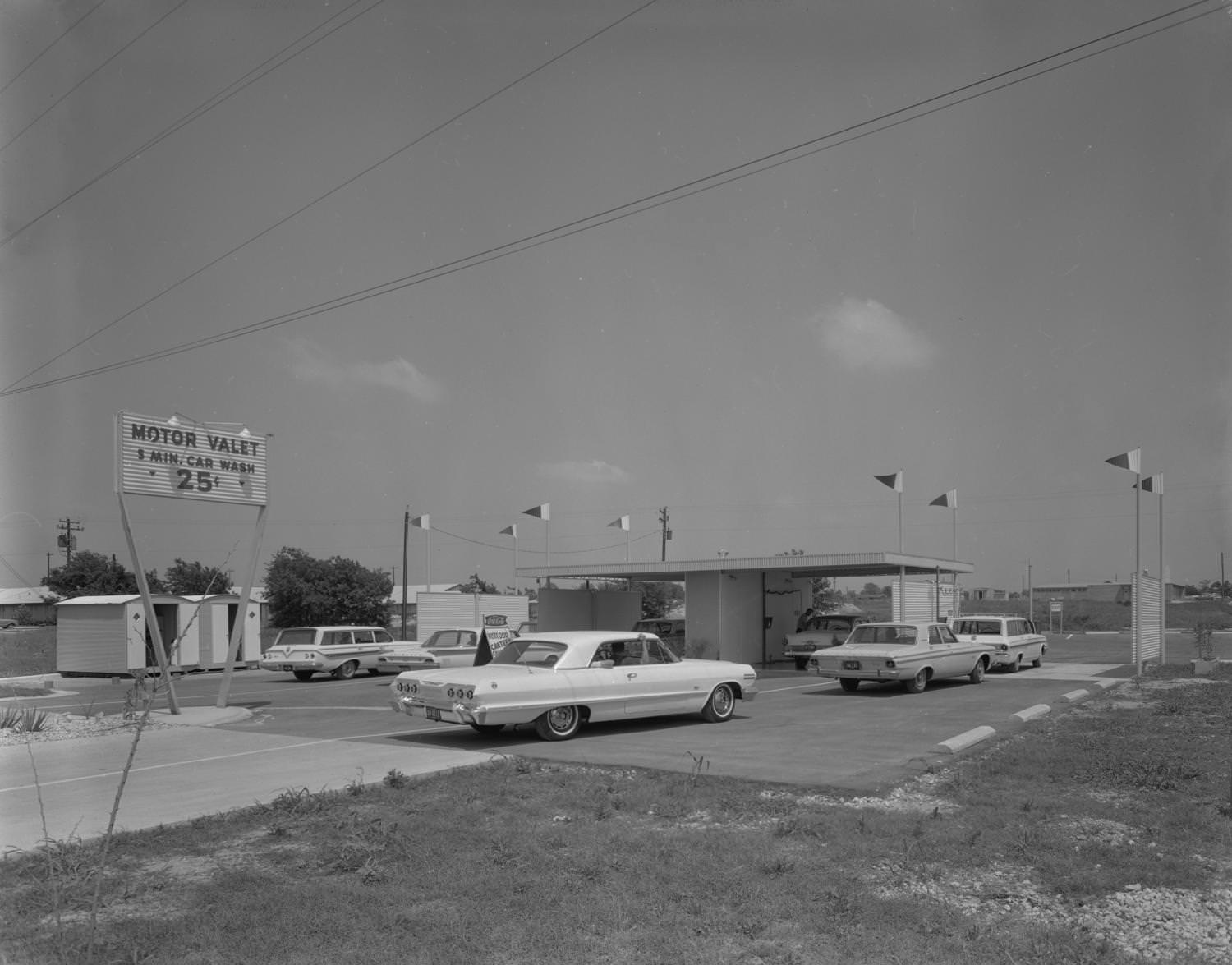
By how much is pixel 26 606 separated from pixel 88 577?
21876 millimetres

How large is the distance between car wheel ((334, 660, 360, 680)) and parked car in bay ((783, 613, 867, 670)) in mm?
11458

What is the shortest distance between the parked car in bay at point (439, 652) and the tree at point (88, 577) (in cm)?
4765

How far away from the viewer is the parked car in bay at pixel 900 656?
19.8m

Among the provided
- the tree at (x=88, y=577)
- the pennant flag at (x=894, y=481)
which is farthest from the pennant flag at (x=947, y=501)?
the tree at (x=88, y=577)

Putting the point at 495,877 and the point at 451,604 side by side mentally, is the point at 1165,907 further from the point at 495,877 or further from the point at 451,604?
the point at 451,604

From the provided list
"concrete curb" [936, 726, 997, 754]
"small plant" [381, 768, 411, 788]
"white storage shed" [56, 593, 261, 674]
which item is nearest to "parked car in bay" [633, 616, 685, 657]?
"white storage shed" [56, 593, 261, 674]

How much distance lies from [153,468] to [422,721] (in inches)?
243

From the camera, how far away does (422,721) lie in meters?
15.8

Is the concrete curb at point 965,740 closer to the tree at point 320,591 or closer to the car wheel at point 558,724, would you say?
the car wheel at point 558,724

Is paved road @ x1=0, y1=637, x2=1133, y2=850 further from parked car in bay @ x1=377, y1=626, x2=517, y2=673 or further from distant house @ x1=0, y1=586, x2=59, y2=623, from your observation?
distant house @ x1=0, y1=586, x2=59, y2=623

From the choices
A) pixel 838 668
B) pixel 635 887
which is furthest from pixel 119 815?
pixel 838 668

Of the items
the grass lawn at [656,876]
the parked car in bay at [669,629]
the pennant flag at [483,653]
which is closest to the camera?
the grass lawn at [656,876]

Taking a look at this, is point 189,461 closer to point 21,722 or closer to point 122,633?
point 21,722

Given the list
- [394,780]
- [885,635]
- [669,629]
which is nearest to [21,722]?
[394,780]
